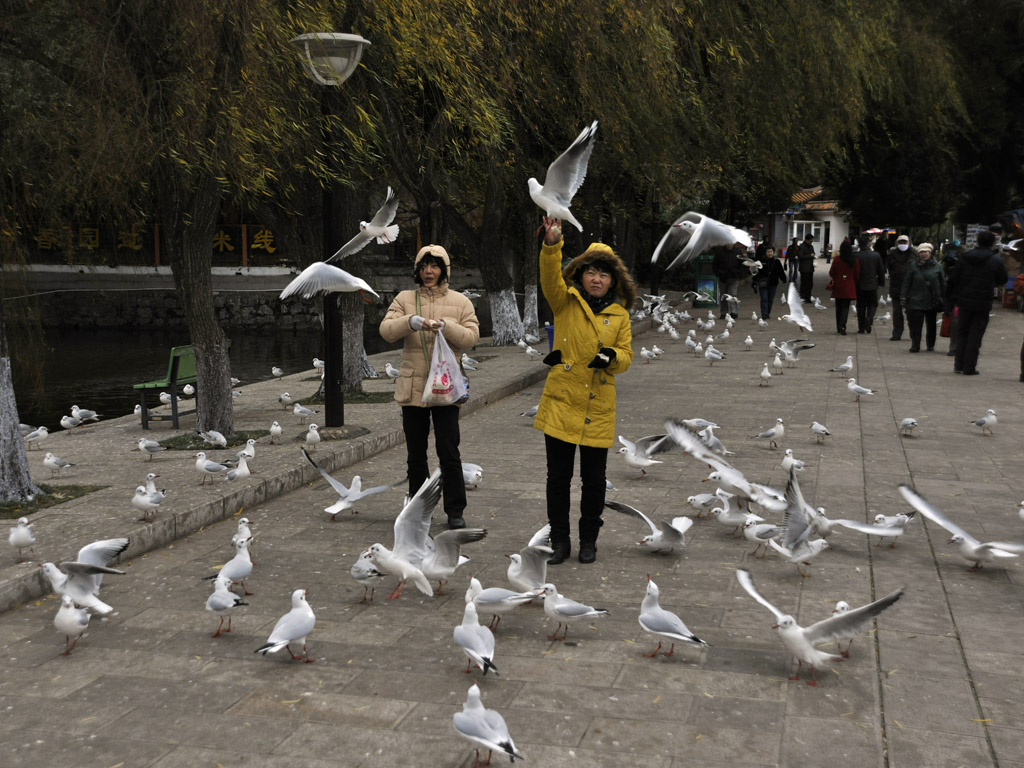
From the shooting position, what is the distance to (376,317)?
3164cm

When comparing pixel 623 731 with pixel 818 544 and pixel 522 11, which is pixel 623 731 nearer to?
pixel 818 544

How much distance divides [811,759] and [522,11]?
10.7 meters

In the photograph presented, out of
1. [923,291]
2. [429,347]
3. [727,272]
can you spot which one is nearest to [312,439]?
[429,347]

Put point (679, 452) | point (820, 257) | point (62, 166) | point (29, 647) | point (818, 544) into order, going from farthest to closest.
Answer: point (820, 257) < point (679, 452) < point (62, 166) < point (818, 544) < point (29, 647)

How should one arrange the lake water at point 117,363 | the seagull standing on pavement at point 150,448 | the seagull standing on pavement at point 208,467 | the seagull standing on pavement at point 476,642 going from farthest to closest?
the lake water at point 117,363 < the seagull standing on pavement at point 150,448 < the seagull standing on pavement at point 208,467 < the seagull standing on pavement at point 476,642

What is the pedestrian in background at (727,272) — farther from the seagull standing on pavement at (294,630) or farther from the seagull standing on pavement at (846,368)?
the seagull standing on pavement at (294,630)

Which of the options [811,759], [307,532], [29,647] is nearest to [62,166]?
[307,532]

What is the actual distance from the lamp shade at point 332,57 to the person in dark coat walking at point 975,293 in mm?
9592

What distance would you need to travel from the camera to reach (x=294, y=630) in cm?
446

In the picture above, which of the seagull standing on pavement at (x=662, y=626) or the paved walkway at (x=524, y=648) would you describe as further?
the seagull standing on pavement at (x=662, y=626)

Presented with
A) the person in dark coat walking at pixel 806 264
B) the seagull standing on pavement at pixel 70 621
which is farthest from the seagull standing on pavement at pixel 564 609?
the person in dark coat walking at pixel 806 264

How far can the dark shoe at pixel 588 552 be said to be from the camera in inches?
234

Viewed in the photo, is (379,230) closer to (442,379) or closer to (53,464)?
(442,379)

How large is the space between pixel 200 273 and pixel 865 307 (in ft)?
49.2
